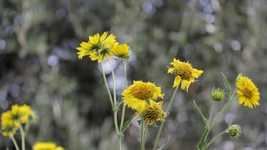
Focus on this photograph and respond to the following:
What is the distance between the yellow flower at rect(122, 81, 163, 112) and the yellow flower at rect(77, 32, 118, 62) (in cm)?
8

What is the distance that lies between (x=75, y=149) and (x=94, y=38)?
7.49 ft

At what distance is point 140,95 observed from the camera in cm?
89

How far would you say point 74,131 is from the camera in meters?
3.23

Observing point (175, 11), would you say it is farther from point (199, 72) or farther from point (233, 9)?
point (199, 72)

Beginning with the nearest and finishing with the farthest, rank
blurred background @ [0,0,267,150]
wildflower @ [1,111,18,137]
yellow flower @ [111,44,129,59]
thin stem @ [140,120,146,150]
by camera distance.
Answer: thin stem @ [140,120,146,150], yellow flower @ [111,44,129,59], wildflower @ [1,111,18,137], blurred background @ [0,0,267,150]

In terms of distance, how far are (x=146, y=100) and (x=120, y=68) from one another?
241 centimetres

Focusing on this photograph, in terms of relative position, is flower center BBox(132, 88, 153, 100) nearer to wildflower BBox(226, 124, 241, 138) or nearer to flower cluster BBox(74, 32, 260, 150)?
flower cluster BBox(74, 32, 260, 150)

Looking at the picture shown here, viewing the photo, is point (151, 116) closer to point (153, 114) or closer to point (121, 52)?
point (153, 114)

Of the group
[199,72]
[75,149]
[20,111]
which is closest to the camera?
[199,72]

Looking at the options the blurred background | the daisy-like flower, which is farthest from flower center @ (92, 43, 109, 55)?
the blurred background

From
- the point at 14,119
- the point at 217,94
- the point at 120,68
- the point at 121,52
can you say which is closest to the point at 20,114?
the point at 14,119

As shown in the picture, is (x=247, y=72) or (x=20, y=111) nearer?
(x=20, y=111)

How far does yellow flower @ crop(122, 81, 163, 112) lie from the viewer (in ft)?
2.91

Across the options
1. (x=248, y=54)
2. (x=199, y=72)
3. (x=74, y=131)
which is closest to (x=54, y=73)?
(x=74, y=131)
